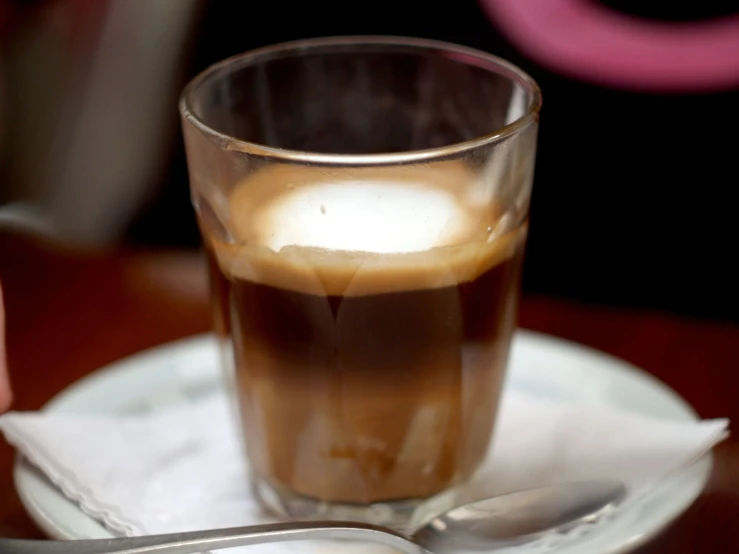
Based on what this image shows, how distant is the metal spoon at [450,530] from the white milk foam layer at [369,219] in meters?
0.13

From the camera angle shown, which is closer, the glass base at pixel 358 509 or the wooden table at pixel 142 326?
the glass base at pixel 358 509

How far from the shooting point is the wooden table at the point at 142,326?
0.59 metres

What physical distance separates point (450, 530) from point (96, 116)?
0.67m

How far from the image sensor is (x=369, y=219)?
40cm

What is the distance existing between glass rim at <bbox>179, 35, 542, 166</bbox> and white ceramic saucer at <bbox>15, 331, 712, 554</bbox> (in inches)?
7.4

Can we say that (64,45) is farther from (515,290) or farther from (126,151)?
(515,290)

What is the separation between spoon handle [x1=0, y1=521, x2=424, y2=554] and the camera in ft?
1.22

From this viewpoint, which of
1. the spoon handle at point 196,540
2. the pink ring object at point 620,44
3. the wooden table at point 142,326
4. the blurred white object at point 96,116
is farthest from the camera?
the blurred white object at point 96,116

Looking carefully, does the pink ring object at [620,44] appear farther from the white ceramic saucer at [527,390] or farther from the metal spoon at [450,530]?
the metal spoon at [450,530]

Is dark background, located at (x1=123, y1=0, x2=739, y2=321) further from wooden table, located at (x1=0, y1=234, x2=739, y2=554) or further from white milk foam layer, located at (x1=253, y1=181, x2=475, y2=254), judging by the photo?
white milk foam layer, located at (x1=253, y1=181, x2=475, y2=254)

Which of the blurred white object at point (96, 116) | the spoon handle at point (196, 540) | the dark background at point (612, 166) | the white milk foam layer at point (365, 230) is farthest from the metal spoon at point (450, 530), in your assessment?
the blurred white object at point (96, 116)

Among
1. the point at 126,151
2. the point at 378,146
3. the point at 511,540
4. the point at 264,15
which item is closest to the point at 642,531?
the point at 511,540

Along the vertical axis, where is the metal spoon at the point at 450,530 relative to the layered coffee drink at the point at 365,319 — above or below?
below

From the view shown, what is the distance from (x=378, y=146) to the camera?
0.55m
